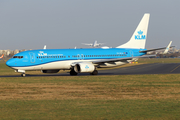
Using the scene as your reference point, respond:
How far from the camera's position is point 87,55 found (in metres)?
40.8

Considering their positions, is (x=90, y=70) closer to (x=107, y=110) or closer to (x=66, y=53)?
(x=66, y=53)

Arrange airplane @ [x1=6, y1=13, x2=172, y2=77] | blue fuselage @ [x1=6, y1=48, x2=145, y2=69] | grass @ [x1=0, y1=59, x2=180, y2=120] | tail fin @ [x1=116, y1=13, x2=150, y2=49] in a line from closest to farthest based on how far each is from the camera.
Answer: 1. grass @ [x1=0, y1=59, x2=180, y2=120]
2. blue fuselage @ [x1=6, y1=48, x2=145, y2=69]
3. airplane @ [x1=6, y1=13, x2=172, y2=77]
4. tail fin @ [x1=116, y1=13, x2=150, y2=49]

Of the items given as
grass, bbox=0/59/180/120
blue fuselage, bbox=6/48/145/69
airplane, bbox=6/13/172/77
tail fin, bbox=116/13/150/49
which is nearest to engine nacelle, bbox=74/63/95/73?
airplane, bbox=6/13/172/77

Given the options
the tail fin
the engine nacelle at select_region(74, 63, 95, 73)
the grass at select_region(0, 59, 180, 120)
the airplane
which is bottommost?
the grass at select_region(0, 59, 180, 120)

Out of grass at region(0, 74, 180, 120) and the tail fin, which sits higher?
the tail fin

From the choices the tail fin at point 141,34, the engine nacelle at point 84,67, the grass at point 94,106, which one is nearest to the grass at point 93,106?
the grass at point 94,106

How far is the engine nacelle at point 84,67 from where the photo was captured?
37000 mm

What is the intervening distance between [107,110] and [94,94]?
5.85 meters

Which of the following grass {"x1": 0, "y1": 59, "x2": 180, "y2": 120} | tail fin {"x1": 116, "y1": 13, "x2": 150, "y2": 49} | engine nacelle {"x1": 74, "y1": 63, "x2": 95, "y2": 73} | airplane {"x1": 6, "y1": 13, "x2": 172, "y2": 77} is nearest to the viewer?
grass {"x1": 0, "y1": 59, "x2": 180, "y2": 120}

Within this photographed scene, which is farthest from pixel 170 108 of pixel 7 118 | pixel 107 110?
pixel 7 118

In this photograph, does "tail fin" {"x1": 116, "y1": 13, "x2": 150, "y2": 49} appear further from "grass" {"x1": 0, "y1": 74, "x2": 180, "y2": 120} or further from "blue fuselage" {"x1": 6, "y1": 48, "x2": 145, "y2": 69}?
"grass" {"x1": 0, "y1": 74, "x2": 180, "y2": 120}

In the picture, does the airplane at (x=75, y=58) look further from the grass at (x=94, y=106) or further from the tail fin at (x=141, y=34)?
the grass at (x=94, y=106)

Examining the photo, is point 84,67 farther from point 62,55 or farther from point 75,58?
point 62,55

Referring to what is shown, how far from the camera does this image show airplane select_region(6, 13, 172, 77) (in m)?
36.7
